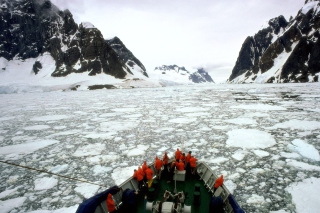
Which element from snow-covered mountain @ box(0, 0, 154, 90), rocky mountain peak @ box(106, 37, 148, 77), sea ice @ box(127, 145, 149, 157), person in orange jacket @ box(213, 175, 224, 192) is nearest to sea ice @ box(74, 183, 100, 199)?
sea ice @ box(127, 145, 149, 157)

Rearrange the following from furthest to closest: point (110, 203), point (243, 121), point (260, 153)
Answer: point (243, 121), point (260, 153), point (110, 203)

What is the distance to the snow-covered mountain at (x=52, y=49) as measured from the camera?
259 feet

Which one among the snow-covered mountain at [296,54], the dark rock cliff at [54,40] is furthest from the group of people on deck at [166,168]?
the snow-covered mountain at [296,54]

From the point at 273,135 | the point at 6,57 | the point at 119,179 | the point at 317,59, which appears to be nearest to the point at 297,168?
the point at 273,135

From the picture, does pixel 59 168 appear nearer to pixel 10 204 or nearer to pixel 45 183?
pixel 45 183

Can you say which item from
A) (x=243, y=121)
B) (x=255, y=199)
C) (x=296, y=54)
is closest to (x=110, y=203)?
(x=255, y=199)

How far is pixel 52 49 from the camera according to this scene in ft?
292

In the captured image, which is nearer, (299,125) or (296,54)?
(299,125)

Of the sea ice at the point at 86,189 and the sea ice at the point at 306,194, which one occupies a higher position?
the sea ice at the point at 306,194

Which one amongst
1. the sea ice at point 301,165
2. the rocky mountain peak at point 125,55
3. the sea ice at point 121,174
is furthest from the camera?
the rocky mountain peak at point 125,55

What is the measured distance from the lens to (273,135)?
714 centimetres

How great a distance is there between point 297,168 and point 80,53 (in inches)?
3573

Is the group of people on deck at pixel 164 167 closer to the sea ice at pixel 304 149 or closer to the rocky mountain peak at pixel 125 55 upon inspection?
the sea ice at pixel 304 149

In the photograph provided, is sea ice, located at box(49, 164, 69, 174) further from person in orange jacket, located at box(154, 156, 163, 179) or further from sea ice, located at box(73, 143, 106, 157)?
person in orange jacket, located at box(154, 156, 163, 179)
